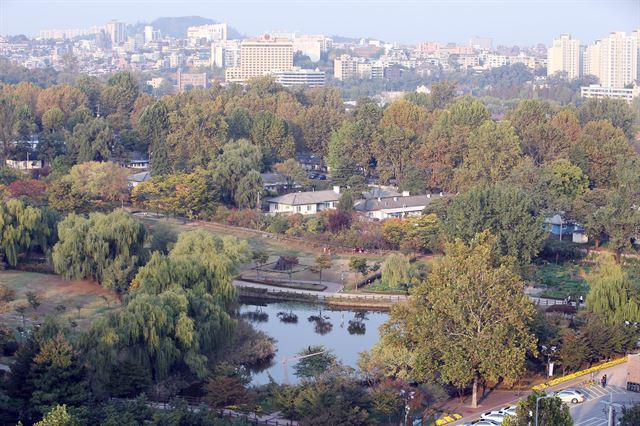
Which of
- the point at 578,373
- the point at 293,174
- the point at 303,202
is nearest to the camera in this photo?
the point at 578,373

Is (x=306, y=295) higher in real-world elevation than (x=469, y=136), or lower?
lower

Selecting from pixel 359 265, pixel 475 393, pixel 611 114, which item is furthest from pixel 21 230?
pixel 611 114

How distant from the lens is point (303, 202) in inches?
957

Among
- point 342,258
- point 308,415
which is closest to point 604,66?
point 342,258

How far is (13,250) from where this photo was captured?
1750 centimetres

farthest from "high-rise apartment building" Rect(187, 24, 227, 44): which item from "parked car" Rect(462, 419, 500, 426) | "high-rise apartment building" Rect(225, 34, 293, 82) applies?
"parked car" Rect(462, 419, 500, 426)

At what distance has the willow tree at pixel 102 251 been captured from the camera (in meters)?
16.2

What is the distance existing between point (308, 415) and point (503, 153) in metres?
15.4

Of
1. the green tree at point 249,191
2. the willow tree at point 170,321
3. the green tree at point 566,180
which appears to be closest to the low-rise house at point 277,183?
the green tree at point 249,191

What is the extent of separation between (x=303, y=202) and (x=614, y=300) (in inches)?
425

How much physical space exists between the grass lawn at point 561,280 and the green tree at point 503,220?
0.40 metres

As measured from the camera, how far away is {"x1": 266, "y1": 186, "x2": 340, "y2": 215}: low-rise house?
2419 centimetres

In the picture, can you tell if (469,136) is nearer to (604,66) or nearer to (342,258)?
(342,258)

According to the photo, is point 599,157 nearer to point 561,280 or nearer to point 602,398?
point 561,280
